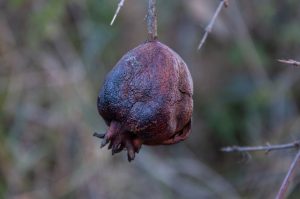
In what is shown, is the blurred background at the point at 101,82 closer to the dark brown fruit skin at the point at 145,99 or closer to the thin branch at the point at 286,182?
the thin branch at the point at 286,182

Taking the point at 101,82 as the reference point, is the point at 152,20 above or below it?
above

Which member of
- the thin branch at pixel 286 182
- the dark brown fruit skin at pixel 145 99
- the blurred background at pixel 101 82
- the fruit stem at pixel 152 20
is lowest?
the blurred background at pixel 101 82

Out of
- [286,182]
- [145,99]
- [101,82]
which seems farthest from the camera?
[101,82]

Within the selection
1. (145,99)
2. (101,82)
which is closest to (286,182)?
(145,99)

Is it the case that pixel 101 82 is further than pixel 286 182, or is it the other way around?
pixel 101 82

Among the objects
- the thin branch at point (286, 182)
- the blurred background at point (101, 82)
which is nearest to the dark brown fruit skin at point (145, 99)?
the thin branch at point (286, 182)

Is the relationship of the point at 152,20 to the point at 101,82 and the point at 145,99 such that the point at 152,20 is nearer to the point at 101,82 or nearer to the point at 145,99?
the point at 145,99
